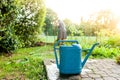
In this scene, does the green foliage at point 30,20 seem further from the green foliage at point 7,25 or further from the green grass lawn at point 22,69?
the green grass lawn at point 22,69

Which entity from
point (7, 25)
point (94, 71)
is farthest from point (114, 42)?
point (94, 71)

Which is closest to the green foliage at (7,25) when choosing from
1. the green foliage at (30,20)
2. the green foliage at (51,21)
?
the green foliage at (30,20)

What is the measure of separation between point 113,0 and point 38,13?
4.74 m

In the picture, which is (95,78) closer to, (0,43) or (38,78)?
(38,78)

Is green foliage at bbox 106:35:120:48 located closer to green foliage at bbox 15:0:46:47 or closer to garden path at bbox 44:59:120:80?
green foliage at bbox 15:0:46:47

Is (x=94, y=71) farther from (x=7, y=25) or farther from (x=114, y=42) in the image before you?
(x=114, y=42)

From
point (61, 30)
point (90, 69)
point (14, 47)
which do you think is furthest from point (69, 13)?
point (90, 69)

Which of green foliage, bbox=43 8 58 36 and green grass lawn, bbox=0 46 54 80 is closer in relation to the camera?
green grass lawn, bbox=0 46 54 80

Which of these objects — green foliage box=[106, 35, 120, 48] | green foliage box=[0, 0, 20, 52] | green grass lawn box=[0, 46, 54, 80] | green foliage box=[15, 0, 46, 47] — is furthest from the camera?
green foliage box=[15, 0, 46, 47]

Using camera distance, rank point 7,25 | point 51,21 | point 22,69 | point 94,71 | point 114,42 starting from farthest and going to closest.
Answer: point 51,21, point 114,42, point 7,25, point 22,69, point 94,71

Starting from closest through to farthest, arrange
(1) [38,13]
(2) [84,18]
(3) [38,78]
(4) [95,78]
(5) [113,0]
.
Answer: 1. (4) [95,78]
2. (3) [38,78]
3. (1) [38,13]
4. (5) [113,0]
5. (2) [84,18]

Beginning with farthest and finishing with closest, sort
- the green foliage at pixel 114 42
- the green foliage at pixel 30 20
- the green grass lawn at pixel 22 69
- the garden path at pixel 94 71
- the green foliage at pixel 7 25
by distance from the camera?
the green foliage at pixel 30 20 < the green foliage at pixel 114 42 < the green foliage at pixel 7 25 < the green grass lawn at pixel 22 69 < the garden path at pixel 94 71

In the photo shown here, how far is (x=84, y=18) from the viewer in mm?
13250

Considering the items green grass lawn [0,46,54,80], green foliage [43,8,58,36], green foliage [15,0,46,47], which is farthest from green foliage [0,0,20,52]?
green foliage [43,8,58,36]
